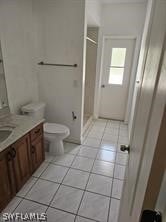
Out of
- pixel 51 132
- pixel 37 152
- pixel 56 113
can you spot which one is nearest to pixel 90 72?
pixel 56 113

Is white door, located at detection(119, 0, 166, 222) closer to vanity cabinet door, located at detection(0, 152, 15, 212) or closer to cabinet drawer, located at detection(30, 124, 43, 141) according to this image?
vanity cabinet door, located at detection(0, 152, 15, 212)

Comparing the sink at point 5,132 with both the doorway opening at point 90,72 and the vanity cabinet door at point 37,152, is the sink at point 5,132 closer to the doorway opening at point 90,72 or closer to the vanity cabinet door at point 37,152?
the vanity cabinet door at point 37,152

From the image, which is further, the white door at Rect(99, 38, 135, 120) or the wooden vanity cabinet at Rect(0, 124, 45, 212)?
the white door at Rect(99, 38, 135, 120)

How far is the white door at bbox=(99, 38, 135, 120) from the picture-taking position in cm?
345

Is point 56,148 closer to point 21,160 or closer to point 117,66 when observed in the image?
point 21,160

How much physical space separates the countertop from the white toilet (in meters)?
0.34

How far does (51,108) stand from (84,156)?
109cm

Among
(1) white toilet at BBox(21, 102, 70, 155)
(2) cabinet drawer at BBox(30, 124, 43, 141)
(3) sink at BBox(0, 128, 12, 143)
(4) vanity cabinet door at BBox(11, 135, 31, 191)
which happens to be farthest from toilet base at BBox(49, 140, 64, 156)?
(3) sink at BBox(0, 128, 12, 143)

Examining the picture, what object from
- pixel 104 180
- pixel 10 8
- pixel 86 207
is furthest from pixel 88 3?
pixel 86 207

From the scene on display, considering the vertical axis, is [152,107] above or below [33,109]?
above

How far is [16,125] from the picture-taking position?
6.05 ft

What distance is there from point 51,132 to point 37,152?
0.39 metres

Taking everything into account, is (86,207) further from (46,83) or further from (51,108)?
(46,83)

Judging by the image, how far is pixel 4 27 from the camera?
1.95 meters
